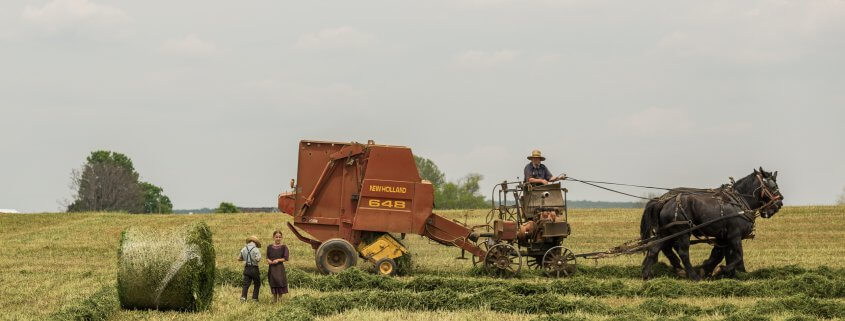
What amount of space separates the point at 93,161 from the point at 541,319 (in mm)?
101645

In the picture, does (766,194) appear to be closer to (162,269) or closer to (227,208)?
(162,269)

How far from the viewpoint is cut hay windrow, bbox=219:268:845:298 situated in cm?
1872

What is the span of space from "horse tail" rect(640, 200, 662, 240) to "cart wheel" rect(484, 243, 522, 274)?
8.59 ft

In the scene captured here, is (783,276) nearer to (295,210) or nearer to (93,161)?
(295,210)

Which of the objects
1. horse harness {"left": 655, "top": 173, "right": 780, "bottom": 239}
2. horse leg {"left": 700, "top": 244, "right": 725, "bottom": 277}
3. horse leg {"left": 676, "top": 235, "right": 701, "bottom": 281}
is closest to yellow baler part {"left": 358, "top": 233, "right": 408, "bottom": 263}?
horse harness {"left": 655, "top": 173, "right": 780, "bottom": 239}

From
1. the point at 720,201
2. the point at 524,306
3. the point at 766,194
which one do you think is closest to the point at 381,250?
the point at 524,306

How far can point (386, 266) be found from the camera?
2194 cm

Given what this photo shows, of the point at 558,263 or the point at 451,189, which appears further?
the point at 451,189

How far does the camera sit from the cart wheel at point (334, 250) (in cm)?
2188

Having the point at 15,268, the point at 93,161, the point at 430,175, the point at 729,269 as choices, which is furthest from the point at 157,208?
the point at 729,269

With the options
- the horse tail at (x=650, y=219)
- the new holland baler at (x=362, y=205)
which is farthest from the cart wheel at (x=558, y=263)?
the horse tail at (x=650, y=219)

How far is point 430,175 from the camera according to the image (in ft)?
400

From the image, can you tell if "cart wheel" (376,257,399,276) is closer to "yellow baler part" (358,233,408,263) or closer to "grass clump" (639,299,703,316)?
"yellow baler part" (358,233,408,263)

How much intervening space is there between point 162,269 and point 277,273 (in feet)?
7.00
